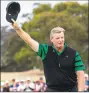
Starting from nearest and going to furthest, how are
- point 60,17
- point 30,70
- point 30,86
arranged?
point 30,86 → point 60,17 → point 30,70

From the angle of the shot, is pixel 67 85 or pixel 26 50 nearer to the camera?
pixel 67 85

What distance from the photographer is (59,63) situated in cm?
550

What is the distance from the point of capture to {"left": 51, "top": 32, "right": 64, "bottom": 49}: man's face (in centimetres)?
541

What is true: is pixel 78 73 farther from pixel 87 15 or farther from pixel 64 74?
pixel 87 15

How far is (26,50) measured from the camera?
5988 centimetres

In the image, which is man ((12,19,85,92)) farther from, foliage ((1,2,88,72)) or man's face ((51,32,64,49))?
foliage ((1,2,88,72))

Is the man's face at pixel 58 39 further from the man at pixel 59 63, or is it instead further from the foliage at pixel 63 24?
the foliage at pixel 63 24

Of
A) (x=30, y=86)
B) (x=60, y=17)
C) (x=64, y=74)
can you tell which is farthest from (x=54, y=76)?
(x=60, y=17)

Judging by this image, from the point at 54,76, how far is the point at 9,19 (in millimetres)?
889

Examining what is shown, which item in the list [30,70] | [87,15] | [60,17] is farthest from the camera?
[30,70]

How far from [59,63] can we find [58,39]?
305mm

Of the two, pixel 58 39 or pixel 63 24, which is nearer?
pixel 58 39

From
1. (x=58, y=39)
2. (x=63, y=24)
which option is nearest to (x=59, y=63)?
(x=58, y=39)

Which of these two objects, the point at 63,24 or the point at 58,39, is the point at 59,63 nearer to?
the point at 58,39
